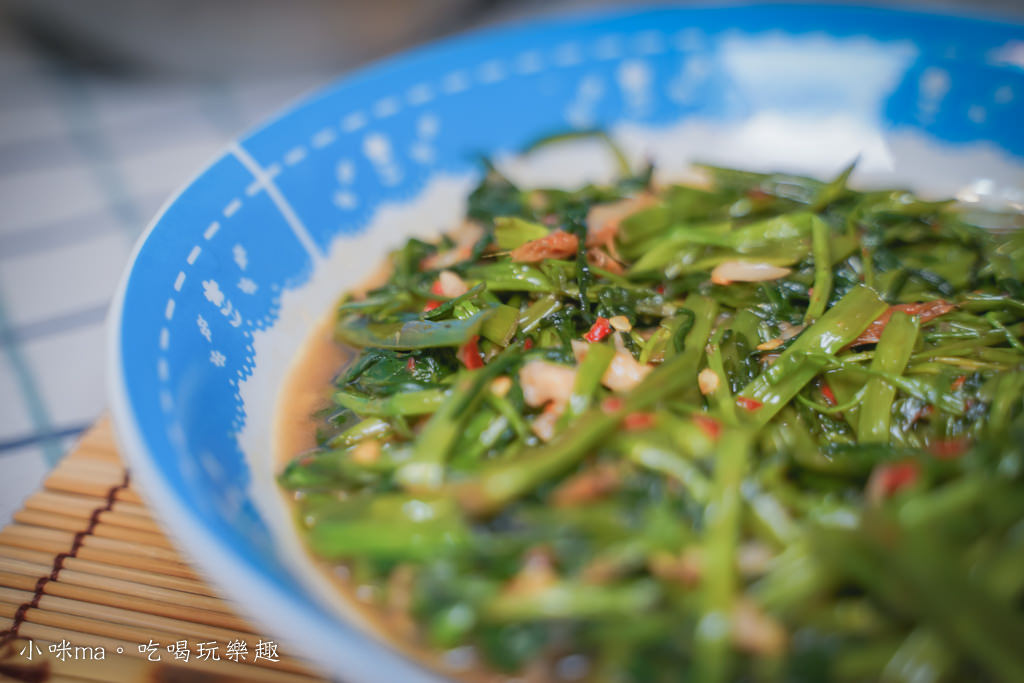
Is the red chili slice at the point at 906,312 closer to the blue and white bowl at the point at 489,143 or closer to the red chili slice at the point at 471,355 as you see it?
the red chili slice at the point at 471,355

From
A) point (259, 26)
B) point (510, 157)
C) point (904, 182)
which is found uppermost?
point (259, 26)

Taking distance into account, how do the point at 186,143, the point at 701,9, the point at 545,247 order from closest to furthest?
the point at 545,247 → the point at 701,9 → the point at 186,143

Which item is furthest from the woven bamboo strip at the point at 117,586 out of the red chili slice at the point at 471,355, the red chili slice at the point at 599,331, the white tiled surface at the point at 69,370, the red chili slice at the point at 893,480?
the red chili slice at the point at 893,480

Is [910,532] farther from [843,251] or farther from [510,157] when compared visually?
[510,157]

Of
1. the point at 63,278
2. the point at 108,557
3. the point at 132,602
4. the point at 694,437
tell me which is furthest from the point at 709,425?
the point at 63,278

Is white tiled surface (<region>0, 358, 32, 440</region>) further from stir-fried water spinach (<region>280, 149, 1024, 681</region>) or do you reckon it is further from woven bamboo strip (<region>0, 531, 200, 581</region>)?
stir-fried water spinach (<region>280, 149, 1024, 681</region>)

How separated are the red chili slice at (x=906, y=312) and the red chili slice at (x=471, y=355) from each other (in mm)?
1056

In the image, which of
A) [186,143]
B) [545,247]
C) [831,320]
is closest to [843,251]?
[831,320]

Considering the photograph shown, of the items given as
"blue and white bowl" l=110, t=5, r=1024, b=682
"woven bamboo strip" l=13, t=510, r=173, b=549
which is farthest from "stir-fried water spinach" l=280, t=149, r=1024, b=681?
"woven bamboo strip" l=13, t=510, r=173, b=549

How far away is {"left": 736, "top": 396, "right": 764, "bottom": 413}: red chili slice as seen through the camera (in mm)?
1859

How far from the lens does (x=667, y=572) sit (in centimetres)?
125

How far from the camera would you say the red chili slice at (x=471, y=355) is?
1.97 meters

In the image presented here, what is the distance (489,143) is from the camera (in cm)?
305

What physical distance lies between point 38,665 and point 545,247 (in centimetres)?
171
